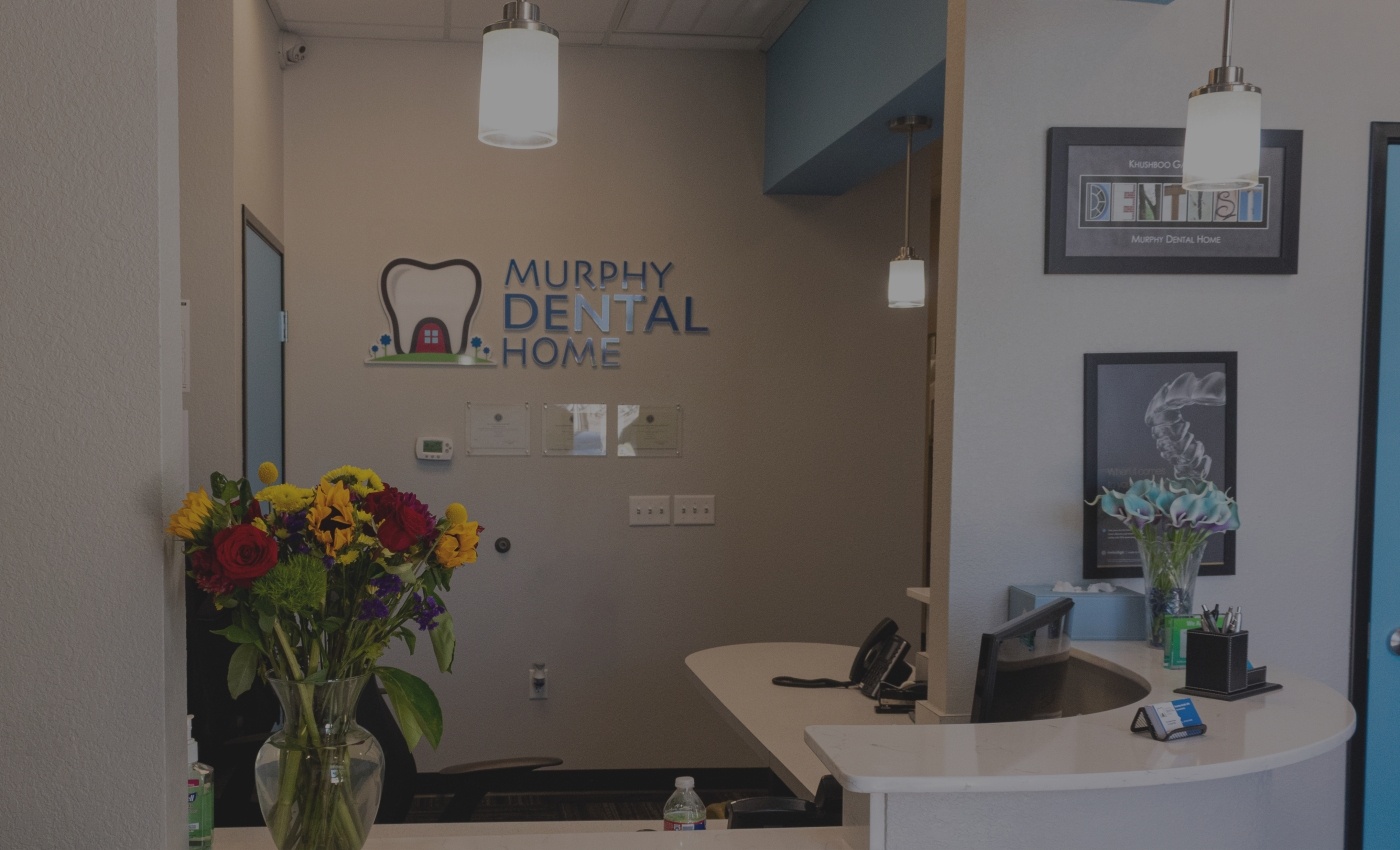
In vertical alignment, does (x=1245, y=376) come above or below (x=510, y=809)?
above

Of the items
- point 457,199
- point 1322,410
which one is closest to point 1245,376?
point 1322,410

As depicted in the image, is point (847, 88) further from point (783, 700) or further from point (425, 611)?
point (425, 611)

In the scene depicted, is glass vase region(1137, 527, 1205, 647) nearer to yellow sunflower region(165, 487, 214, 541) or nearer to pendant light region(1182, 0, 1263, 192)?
pendant light region(1182, 0, 1263, 192)

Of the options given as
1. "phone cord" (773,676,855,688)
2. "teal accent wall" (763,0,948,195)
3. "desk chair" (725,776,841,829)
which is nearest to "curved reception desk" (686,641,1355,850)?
"desk chair" (725,776,841,829)

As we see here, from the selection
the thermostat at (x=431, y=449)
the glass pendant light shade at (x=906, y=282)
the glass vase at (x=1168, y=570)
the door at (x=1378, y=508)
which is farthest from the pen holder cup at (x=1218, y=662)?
the thermostat at (x=431, y=449)

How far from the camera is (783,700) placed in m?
3.40

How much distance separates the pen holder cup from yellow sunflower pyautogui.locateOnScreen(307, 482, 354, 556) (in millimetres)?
1466

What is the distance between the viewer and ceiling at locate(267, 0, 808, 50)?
14.3 feet

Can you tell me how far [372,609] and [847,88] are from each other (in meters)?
2.88

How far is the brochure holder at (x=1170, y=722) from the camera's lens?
1767 mm

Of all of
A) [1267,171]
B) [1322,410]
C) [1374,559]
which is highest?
[1267,171]

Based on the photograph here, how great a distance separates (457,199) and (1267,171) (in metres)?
3.17

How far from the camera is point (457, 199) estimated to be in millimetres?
4789

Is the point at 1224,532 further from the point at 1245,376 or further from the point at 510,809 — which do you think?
the point at 510,809
